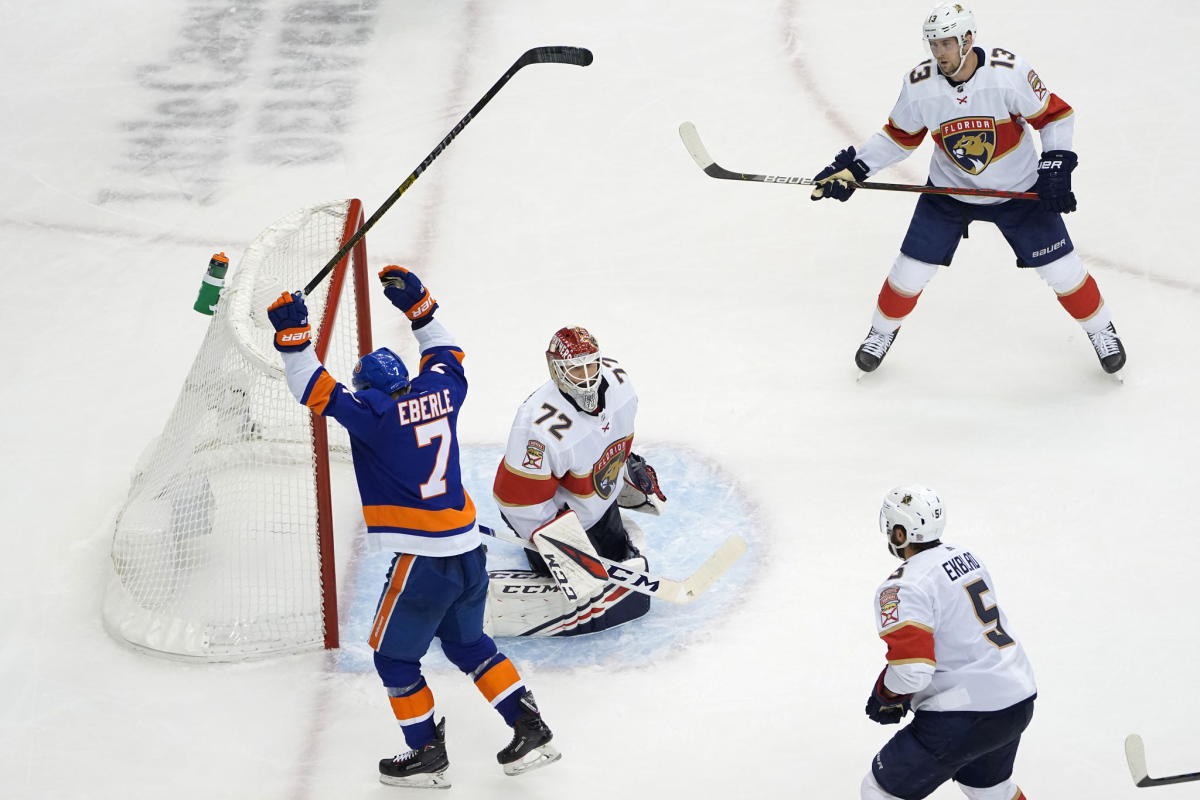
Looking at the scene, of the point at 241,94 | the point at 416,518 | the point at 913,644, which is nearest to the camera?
the point at 913,644

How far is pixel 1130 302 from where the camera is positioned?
533 centimetres

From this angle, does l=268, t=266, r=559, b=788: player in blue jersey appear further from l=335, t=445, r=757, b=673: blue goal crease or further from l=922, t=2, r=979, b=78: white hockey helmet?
l=922, t=2, r=979, b=78: white hockey helmet

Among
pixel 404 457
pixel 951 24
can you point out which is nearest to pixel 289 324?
pixel 404 457

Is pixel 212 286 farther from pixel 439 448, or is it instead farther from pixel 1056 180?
pixel 1056 180

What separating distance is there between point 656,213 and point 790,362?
1.29m

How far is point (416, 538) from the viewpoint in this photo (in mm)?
3193

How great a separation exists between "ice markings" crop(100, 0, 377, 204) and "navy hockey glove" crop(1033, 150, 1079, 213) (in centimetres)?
359

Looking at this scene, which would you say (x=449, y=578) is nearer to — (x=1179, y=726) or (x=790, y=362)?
(x=1179, y=726)

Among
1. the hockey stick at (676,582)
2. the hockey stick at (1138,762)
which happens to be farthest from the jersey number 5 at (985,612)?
the hockey stick at (676,582)

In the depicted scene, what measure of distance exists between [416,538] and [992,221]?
2.63 meters

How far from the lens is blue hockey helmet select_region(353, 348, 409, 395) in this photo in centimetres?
316

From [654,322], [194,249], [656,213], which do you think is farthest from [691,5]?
[194,249]

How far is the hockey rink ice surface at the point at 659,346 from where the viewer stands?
3.46m

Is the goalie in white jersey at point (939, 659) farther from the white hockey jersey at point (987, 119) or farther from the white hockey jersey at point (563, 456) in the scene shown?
the white hockey jersey at point (987, 119)
